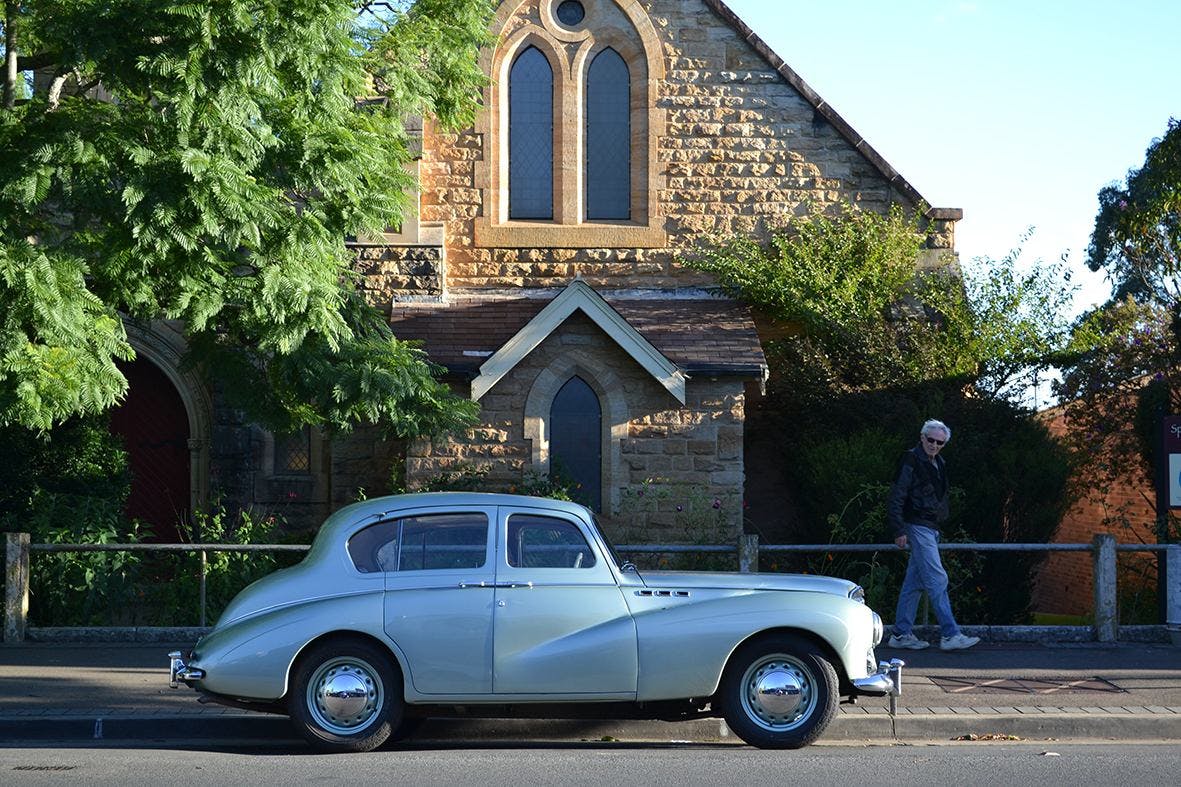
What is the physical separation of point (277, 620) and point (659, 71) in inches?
428

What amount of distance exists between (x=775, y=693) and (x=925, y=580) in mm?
3394

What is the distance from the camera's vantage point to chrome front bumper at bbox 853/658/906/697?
799cm

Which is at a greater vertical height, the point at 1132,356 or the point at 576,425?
the point at 1132,356

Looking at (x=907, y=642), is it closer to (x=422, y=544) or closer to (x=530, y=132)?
(x=422, y=544)

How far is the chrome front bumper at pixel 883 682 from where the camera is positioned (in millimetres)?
7992

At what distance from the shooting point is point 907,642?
11.2 meters

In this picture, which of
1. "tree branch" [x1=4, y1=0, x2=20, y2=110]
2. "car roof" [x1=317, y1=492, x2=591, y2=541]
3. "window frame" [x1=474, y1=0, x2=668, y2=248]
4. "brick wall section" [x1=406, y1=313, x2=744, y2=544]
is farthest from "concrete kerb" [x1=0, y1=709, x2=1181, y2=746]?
"window frame" [x1=474, y1=0, x2=668, y2=248]

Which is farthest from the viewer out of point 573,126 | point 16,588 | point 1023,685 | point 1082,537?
point 1082,537

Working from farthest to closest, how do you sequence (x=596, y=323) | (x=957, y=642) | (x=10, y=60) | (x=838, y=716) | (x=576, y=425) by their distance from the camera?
(x=576, y=425), (x=596, y=323), (x=10, y=60), (x=957, y=642), (x=838, y=716)

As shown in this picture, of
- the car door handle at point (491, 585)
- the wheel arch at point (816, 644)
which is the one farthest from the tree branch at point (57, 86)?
the wheel arch at point (816, 644)

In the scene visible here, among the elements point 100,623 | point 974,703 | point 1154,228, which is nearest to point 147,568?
point 100,623

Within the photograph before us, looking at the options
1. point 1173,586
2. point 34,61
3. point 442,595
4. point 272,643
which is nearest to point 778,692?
point 442,595

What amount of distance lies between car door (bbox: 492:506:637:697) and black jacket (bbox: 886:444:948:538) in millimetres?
3624

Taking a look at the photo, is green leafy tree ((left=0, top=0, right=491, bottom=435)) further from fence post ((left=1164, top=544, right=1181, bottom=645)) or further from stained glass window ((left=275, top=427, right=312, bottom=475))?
fence post ((left=1164, top=544, right=1181, bottom=645))
